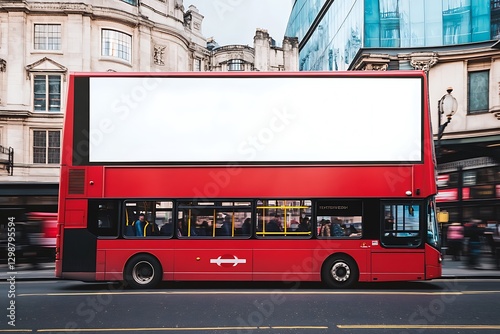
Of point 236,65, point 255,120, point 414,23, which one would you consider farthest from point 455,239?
point 236,65

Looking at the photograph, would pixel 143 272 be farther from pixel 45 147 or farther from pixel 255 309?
pixel 45 147

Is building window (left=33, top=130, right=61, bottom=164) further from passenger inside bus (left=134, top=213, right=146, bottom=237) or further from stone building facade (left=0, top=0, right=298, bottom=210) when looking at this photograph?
passenger inside bus (left=134, top=213, right=146, bottom=237)

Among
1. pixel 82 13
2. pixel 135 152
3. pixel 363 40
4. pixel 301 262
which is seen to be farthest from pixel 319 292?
pixel 82 13

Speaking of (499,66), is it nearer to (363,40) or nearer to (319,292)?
(363,40)

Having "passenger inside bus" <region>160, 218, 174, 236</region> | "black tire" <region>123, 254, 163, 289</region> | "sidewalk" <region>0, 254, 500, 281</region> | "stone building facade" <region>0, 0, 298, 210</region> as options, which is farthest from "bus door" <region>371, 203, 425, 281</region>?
"stone building facade" <region>0, 0, 298, 210</region>

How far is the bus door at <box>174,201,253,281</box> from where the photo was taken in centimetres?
1183

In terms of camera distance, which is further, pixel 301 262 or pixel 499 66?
pixel 499 66

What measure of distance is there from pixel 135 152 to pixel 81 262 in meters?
2.86

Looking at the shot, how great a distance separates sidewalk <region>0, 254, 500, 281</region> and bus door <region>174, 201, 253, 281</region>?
18.7ft

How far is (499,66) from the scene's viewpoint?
26.8 meters

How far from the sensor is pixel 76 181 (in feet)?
39.1

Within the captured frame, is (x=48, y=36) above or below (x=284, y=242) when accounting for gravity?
above

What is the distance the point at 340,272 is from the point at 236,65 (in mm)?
47479

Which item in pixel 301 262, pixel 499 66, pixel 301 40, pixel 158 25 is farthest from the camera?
pixel 301 40
